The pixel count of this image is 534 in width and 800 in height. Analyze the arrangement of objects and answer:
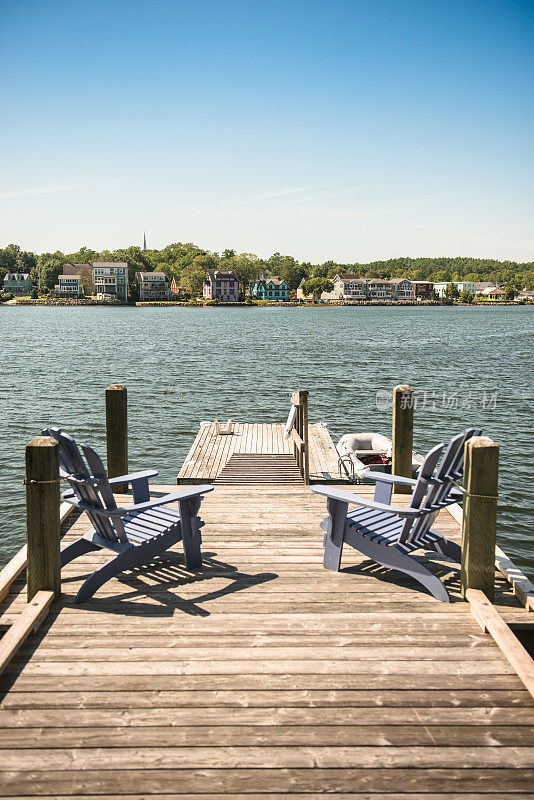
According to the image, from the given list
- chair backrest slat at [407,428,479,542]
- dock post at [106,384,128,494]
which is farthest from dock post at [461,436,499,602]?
dock post at [106,384,128,494]

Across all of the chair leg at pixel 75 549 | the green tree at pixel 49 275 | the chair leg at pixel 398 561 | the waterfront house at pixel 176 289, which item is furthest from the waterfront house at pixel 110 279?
the chair leg at pixel 398 561

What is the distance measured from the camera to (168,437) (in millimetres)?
21359

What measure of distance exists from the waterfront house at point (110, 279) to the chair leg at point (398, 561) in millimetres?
169200

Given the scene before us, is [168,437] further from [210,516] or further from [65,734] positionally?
[65,734]

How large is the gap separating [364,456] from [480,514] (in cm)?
976

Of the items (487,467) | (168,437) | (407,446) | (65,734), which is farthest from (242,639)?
(168,437)

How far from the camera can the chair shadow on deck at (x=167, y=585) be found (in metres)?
4.58

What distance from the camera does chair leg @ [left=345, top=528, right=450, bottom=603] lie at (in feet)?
15.5

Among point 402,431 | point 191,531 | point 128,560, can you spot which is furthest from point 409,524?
point 402,431

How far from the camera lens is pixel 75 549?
5.21 m

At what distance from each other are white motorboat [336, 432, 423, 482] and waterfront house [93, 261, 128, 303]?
160 metres

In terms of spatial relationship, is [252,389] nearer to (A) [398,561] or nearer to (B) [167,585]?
(B) [167,585]

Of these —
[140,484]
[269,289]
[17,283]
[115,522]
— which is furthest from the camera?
[269,289]

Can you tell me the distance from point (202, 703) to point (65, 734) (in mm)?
697
